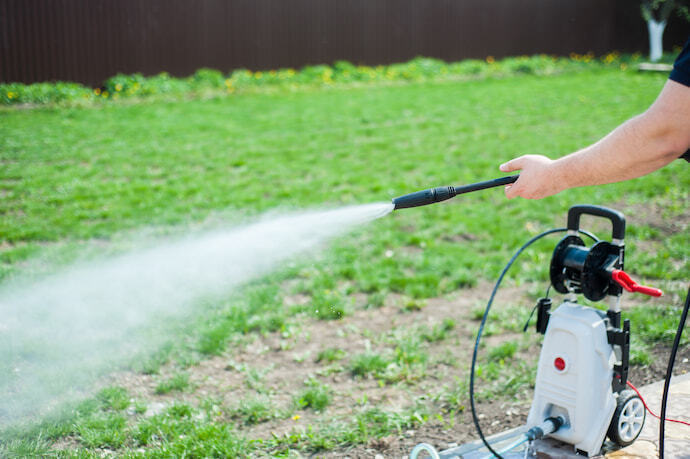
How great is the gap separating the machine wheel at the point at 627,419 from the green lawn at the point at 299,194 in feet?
2.93

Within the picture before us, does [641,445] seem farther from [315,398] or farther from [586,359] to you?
[315,398]

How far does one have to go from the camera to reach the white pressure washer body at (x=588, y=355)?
223 cm

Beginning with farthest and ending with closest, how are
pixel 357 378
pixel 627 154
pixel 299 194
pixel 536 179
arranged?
pixel 299 194 < pixel 357 378 < pixel 536 179 < pixel 627 154

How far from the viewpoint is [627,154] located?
1.77 metres

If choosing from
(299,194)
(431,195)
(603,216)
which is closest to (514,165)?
(431,195)

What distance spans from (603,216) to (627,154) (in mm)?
622

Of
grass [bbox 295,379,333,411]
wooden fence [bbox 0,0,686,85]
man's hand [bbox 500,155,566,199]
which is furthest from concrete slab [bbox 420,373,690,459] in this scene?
wooden fence [bbox 0,0,686,85]

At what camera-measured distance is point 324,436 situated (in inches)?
105

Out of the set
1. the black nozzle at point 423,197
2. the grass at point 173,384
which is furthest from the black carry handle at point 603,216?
the grass at point 173,384

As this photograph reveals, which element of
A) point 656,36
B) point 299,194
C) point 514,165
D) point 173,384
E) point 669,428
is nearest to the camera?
point 514,165

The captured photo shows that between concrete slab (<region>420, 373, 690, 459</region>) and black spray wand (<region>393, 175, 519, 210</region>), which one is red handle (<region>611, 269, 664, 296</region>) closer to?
black spray wand (<region>393, 175, 519, 210</region>)

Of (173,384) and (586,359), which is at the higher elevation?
(586,359)

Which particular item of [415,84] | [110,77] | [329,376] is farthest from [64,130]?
[415,84]

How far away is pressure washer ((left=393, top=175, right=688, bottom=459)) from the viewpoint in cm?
223
